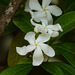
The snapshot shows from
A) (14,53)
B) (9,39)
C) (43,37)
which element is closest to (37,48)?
(43,37)

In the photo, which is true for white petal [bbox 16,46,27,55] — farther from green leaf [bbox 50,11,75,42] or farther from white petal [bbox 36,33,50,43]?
green leaf [bbox 50,11,75,42]

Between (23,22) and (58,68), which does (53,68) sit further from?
(23,22)

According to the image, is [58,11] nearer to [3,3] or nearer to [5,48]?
[3,3]

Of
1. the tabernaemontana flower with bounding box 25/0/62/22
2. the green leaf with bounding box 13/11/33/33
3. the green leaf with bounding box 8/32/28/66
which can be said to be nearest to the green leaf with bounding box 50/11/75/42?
Answer: the tabernaemontana flower with bounding box 25/0/62/22

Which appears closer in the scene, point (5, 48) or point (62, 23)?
point (62, 23)

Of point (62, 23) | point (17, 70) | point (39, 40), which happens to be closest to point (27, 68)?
point (17, 70)

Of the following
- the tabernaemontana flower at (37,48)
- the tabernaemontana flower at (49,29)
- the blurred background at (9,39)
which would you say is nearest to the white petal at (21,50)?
the tabernaemontana flower at (37,48)
